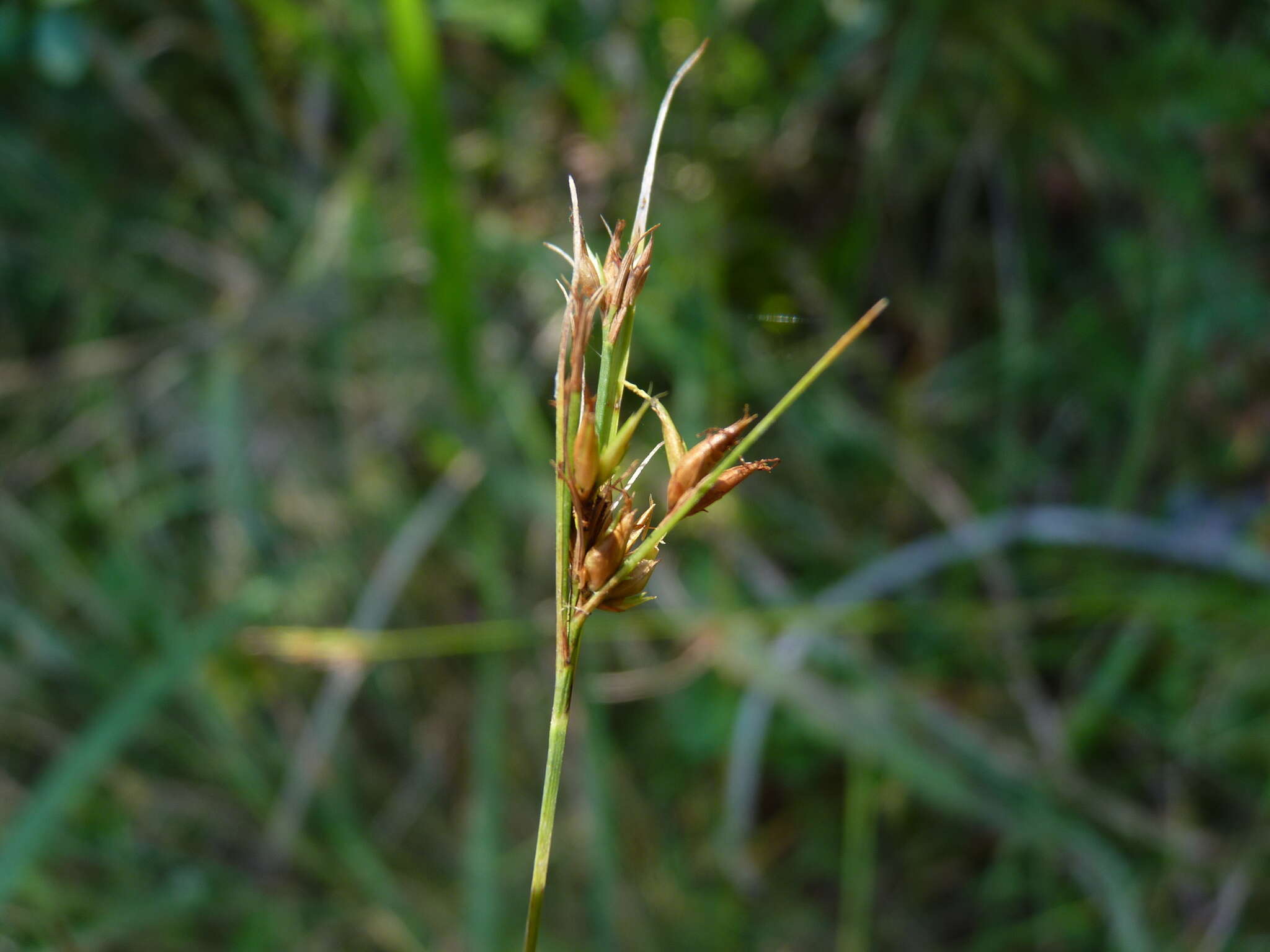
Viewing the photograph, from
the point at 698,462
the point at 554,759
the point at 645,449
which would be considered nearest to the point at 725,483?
the point at 698,462

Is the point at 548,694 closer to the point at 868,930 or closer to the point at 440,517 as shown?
the point at 440,517

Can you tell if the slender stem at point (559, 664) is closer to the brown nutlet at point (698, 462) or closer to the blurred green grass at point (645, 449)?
the brown nutlet at point (698, 462)

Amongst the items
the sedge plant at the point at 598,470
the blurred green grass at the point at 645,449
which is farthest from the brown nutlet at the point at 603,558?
the blurred green grass at the point at 645,449

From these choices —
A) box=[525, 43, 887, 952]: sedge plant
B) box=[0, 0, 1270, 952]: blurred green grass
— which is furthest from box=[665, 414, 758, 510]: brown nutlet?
box=[0, 0, 1270, 952]: blurred green grass

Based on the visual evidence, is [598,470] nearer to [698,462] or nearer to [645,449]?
[698,462]

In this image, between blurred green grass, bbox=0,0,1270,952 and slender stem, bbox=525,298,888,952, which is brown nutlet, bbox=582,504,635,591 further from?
blurred green grass, bbox=0,0,1270,952

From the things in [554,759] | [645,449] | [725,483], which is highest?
[645,449]
